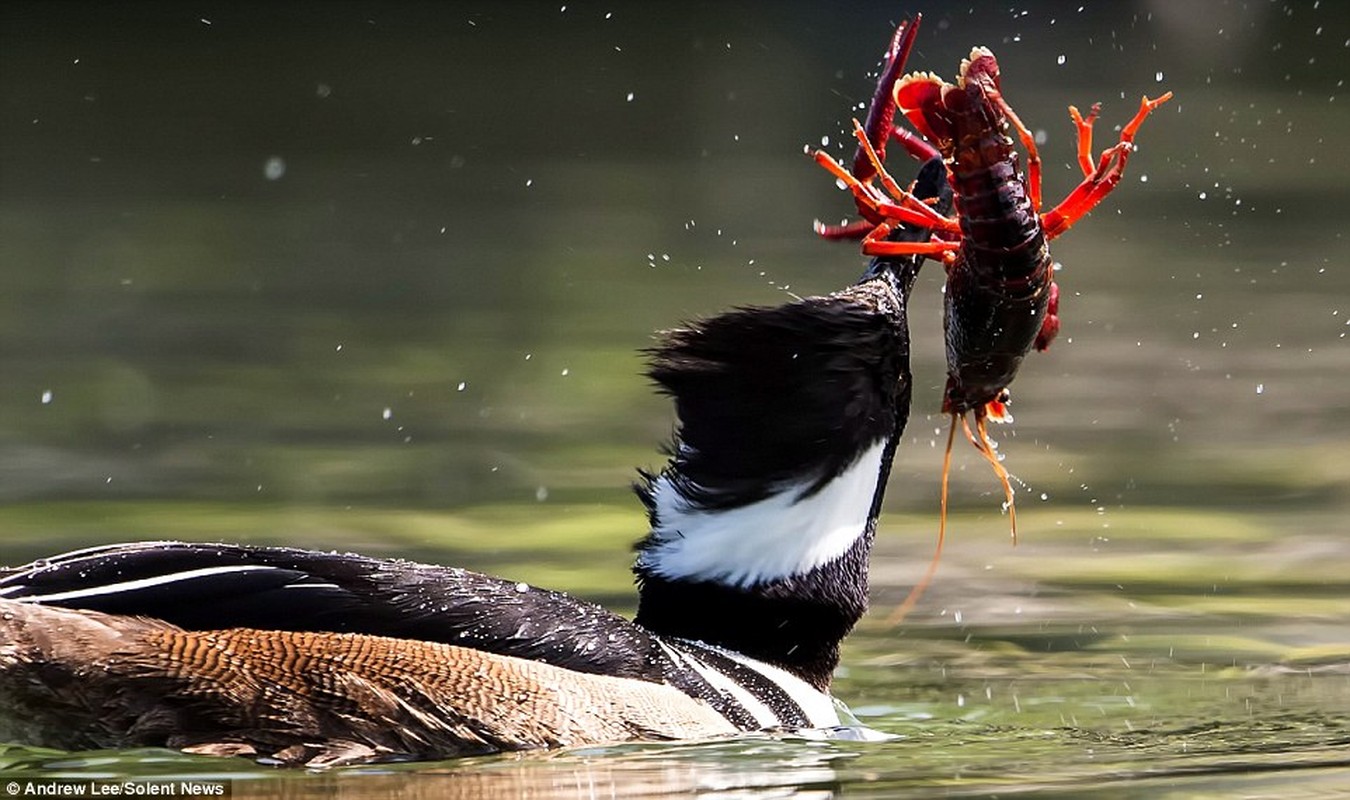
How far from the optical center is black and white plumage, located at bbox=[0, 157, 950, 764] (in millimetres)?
6215

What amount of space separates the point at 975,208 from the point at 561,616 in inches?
57.6

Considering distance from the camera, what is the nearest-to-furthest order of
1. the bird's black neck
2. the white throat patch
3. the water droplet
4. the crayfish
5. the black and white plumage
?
1. the black and white plumage
2. the crayfish
3. the bird's black neck
4. the white throat patch
5. the water droplet

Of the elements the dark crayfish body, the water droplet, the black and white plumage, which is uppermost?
the water droplet

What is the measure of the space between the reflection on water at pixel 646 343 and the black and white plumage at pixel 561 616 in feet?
0.43

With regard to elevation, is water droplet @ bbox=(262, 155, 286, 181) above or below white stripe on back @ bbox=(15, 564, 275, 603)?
→ above

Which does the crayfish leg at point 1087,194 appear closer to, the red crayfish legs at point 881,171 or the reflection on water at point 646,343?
the red crayfish legs at point 881,171

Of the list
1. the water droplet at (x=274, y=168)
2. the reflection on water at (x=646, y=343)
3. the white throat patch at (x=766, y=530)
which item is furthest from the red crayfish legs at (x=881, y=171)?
the water droplet at (x=274, y=168)

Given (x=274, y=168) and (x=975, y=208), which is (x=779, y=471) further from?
(x=274, y=168)

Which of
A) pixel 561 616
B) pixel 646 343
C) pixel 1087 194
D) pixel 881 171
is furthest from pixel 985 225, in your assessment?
pixel 646 343

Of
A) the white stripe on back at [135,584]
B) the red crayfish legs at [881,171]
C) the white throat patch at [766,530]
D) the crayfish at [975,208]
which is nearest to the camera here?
the white stripe on back at [135,584]

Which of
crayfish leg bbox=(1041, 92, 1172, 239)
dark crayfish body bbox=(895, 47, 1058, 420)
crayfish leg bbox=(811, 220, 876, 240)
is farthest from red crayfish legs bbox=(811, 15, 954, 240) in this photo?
crayfish leg bbox=(1041, 92, 1172, 239)

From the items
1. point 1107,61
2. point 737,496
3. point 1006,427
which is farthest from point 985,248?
point 1107,61

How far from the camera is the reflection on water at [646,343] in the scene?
7492mm

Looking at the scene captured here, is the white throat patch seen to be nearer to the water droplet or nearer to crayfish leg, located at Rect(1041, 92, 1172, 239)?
crayfish leg, located at Rect(1041, 92, 1172, 239)
